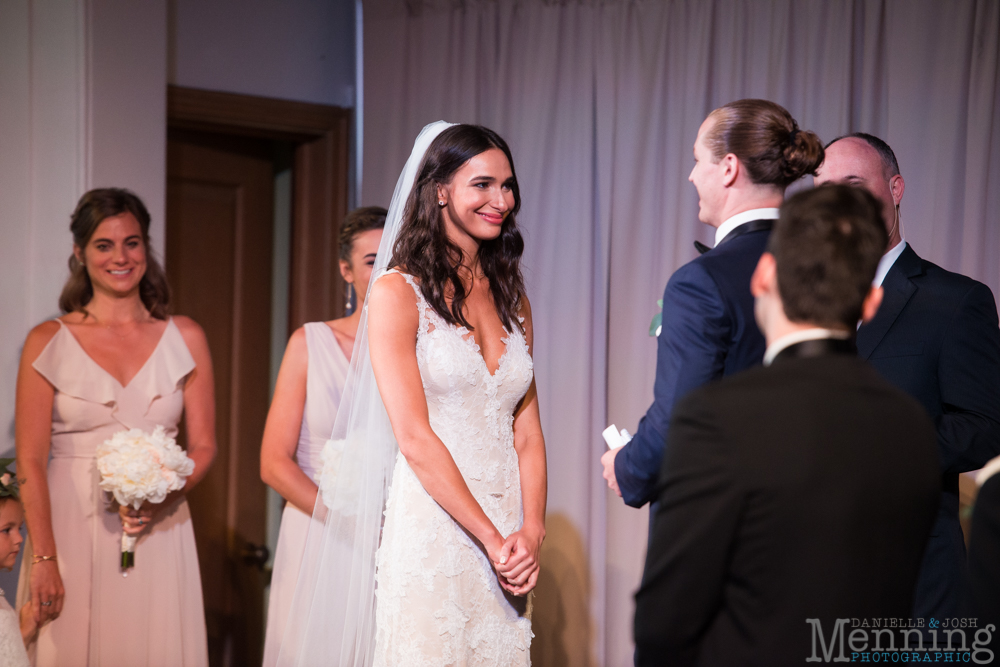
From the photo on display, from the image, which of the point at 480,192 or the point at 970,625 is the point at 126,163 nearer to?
the point at 480,192

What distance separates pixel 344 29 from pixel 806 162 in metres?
3.50

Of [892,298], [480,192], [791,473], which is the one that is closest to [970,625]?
[791,473]

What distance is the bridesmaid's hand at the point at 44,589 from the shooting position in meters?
3.06

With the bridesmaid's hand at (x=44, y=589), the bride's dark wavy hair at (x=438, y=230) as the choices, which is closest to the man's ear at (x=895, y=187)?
the bride's dark wavy hair at (x=438, y=230)

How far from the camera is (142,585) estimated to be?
10.7ft

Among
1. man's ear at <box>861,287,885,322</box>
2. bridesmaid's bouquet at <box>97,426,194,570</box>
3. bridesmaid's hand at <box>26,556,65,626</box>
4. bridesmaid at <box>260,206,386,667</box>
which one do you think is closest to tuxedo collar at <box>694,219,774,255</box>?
man's ear at <box>861,287,885,322</box>

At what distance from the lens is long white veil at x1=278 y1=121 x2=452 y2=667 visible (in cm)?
252

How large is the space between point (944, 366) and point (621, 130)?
2001 mm

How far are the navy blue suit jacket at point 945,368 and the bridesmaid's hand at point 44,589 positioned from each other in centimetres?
278

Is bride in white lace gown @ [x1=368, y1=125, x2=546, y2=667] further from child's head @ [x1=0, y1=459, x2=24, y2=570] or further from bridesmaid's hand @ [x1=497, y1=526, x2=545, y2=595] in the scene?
child's head @ [x1=0, y1=459, x2=24, y2=570]

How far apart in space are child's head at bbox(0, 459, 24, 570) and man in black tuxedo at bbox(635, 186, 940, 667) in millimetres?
2265

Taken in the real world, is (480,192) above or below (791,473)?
above

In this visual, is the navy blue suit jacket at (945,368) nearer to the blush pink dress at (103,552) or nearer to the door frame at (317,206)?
the blush pink dress at (103,552)

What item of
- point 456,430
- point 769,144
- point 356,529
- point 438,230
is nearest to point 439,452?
point 456,430
